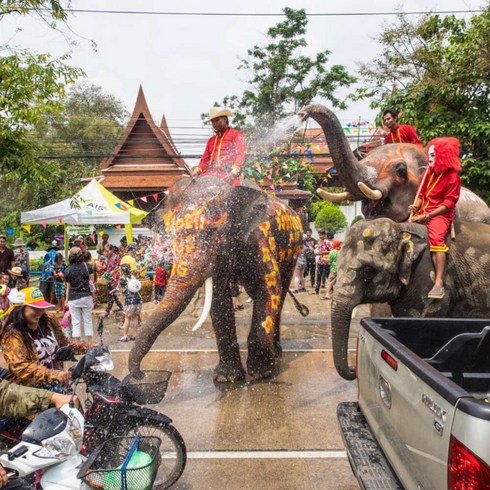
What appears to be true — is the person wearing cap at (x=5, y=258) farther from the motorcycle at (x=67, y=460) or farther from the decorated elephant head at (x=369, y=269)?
the motorcycle at (x=67, y=460)

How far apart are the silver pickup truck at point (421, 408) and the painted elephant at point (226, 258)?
2345 mm

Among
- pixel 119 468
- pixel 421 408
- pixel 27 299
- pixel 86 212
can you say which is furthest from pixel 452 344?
pixel 86 212

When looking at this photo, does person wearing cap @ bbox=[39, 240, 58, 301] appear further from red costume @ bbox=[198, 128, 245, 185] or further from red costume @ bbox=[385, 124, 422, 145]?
red costume @ bbox=[385, 124, 422, 145]

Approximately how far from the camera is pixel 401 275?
4840 millimetres

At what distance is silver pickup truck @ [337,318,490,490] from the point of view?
195 centimetres

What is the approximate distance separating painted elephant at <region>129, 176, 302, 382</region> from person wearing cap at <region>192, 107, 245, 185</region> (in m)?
0.31

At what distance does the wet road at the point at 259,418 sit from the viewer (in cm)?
404

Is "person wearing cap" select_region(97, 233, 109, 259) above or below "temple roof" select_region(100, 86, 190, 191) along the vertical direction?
below

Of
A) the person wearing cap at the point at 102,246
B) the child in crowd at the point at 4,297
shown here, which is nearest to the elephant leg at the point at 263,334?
the child in crowd at the point at 4,297

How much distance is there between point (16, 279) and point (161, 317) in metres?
5.66

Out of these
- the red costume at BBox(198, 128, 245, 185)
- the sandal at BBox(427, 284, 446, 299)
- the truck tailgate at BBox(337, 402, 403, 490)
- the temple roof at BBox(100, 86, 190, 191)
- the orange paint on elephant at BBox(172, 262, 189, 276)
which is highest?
the temple roof at BBox(100, 86, 190, 191)

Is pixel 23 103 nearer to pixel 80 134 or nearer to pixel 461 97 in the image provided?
pixel 461 97

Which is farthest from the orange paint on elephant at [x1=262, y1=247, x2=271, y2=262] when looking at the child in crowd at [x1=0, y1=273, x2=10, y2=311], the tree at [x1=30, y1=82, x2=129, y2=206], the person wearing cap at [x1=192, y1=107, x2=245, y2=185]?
the tree at [x1=30, y1=82, x2=129, y2=206]

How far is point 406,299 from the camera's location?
5.04 metres
